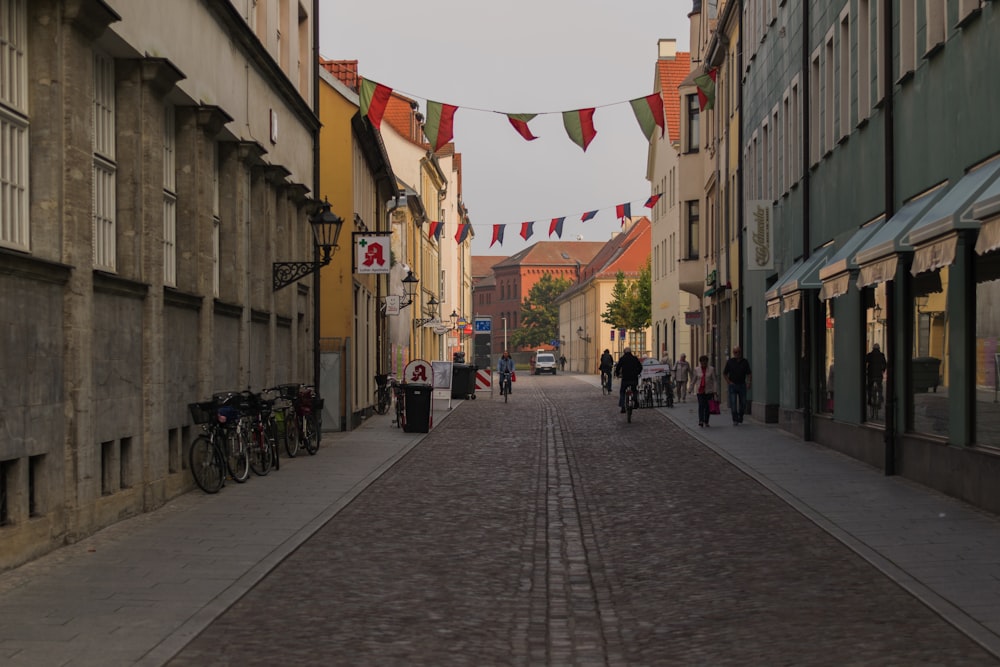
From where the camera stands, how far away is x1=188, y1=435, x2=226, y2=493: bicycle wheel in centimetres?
1491

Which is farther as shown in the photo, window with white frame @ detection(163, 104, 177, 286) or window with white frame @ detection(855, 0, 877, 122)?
window with white frame @ detection(855, 0, 877, 122)

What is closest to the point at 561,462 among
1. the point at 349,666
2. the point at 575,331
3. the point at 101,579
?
the point at 101,579

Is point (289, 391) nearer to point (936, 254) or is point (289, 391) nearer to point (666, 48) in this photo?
point (936, 254)

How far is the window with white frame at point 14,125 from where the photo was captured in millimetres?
10336

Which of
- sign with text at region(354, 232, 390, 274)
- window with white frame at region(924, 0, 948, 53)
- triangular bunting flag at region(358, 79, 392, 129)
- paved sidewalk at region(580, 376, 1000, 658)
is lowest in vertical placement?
paved sidewalk at region(580, 376, 1000, 658)

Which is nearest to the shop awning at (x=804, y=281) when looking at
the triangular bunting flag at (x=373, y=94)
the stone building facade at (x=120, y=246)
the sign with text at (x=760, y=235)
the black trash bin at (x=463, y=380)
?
the sign with text at (x=760, y=235)

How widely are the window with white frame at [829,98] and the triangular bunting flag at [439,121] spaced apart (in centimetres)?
629

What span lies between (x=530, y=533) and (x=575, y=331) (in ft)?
385

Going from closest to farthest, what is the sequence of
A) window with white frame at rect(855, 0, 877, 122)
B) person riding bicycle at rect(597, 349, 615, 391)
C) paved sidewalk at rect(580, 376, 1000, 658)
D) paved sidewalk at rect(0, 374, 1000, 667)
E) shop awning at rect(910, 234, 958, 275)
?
1. paved sidewalk at rect(0, 374, 1000, 667)
2. paved sidewalk at rect(580, 376, 1000, 658)
3. shop awning at rect(910, 234, 958, 275)
4. window with white frame at rect(855, 0, 877, 122)
5. person riding bicycle at rect(597, 349, 615, 391)

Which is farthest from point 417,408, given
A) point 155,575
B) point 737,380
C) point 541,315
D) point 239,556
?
point 541,315

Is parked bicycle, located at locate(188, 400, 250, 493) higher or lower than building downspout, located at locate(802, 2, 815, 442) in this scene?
lower

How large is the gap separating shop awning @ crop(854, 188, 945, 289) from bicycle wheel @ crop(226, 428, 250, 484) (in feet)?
25.0

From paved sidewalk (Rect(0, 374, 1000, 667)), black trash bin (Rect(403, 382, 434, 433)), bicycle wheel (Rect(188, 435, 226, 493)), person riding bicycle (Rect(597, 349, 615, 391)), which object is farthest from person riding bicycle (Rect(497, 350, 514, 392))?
bicycle wheel (Rect(188, 435, 226, 493))

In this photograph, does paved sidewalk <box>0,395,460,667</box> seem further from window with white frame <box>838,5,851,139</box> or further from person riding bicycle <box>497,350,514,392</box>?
person riding bicycle <box>497,350,514,392</box>
